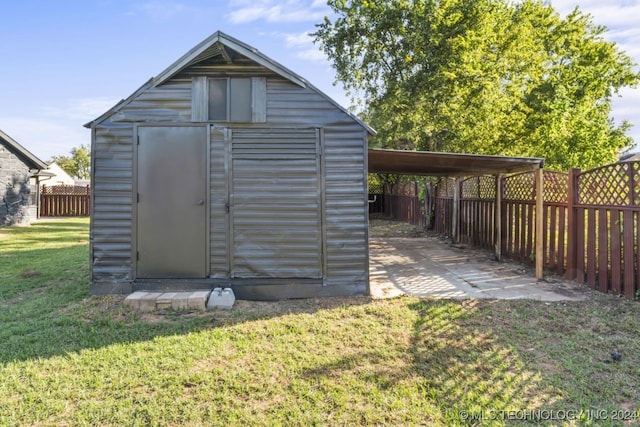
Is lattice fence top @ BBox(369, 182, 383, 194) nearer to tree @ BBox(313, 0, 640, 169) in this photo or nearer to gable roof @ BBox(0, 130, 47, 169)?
tree @ BBox(313, 0, 640, 169)

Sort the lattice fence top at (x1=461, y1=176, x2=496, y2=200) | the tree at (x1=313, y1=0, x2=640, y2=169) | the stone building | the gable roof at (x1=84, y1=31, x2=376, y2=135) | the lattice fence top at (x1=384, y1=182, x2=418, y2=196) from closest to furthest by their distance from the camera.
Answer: the gable roof at (x1=84, y1=31, x2=376, y2=135)
the lattice fence top at (x1=461, y1=176, x2=496, y2=200)
the tree at (x1=313, y1=0, x2=640, y2=169)
the stone building
the lattice fence top at (x1=384, y1=182, x2=418, y2=196)

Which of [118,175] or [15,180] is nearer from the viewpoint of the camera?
[118,175]

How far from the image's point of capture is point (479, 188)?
9227 mm

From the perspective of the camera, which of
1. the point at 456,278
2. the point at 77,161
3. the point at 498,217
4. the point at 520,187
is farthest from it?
the point at 77,161

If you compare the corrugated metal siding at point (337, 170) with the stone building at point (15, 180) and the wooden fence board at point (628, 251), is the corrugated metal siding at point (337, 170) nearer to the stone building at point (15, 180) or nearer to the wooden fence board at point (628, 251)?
the wooden fence board at point (628, 251)

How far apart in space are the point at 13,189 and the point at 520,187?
57.5 ft

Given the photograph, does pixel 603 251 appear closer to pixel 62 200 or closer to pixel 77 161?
pixel 62 200

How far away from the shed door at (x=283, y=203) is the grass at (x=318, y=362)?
0.60m

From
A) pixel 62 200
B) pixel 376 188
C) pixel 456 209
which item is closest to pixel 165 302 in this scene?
pixel 456 209

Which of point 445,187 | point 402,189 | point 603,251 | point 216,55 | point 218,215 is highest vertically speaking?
point 216,55

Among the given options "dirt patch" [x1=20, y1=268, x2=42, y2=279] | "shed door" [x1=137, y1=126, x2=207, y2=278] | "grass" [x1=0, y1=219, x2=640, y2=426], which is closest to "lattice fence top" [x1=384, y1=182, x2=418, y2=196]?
"grass" [x1=0, y1=219, x2=640, y2=426]

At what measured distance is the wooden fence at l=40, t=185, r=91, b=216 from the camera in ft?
67.1

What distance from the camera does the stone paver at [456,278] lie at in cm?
513

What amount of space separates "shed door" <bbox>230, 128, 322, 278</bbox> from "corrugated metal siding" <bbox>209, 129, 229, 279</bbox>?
0.59ft
